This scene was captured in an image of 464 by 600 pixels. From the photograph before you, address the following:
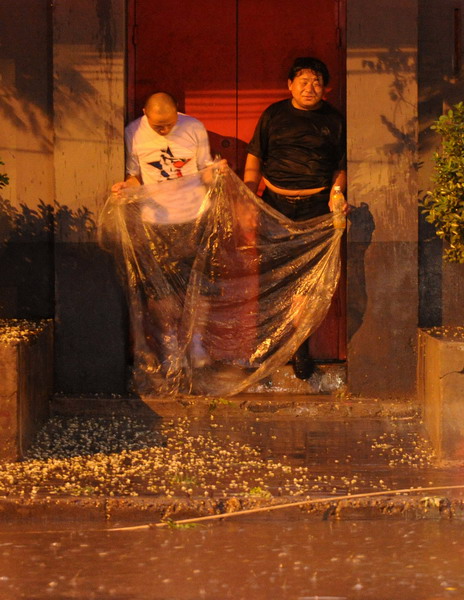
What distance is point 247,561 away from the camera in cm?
612

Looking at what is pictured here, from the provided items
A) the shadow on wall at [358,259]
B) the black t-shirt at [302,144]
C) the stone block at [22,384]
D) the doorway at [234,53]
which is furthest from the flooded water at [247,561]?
the black t-shirt at [302,144]

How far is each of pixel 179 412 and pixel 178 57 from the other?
3037mm

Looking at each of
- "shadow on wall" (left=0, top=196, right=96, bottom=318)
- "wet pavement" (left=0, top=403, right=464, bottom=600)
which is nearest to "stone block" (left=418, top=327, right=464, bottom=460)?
"wet pavement" (left=0, top=403, right=464, bottom=600)

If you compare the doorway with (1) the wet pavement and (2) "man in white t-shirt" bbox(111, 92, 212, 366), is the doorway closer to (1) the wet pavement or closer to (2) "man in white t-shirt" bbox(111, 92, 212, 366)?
(2) "man in white t-shirt" bbox(111, 92, 212, 366)

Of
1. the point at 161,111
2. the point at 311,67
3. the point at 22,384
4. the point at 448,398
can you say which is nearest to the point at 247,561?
the point at 448,398

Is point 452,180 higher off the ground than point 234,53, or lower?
lower

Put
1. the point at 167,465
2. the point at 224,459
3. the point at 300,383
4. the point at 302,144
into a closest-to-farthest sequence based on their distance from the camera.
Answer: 1. the point at 167,465
2. the point at 224,459
3. the point at 302,144
4. the point at 300,383

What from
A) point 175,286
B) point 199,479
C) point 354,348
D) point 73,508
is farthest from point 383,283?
point 73,508

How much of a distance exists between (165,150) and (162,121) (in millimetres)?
284

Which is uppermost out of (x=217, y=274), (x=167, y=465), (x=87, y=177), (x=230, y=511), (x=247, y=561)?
(x=87, y=177)

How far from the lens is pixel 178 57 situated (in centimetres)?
959

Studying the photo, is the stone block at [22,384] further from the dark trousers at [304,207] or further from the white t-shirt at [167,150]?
the dark trousers at [304,207]

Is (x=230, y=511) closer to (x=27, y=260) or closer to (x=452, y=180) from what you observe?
(x=452, y=180)

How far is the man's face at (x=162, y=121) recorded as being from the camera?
8.95 m
